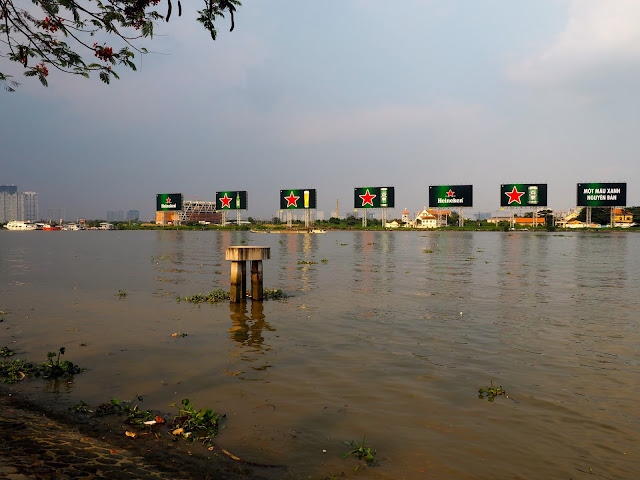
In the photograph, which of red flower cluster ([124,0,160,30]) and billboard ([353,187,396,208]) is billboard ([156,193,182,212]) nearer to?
billboard ([353,187,396,208])

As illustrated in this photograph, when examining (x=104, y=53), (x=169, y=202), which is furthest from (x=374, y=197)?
(x=104, y=53)

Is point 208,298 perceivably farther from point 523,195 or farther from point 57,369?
point 523,195

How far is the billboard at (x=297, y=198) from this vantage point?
393 feet

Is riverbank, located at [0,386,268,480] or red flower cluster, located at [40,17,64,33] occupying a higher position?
red flower cluster, located at [40,17,64,33]

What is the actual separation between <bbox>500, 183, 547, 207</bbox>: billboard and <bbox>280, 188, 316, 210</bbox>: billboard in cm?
4842

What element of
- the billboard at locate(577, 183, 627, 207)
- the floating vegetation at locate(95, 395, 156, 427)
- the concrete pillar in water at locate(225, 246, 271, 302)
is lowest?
the floating vegetation at locate(95, 395, 156, 427)

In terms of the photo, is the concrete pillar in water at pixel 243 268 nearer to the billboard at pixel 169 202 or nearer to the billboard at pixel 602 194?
the billboard at pixel 602 194

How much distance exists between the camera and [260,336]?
1129 cm

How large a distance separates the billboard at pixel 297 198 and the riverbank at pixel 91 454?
11431 cm

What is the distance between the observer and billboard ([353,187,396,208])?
382ft

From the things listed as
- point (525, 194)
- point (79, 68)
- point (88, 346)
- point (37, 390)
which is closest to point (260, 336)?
point (88, 346)

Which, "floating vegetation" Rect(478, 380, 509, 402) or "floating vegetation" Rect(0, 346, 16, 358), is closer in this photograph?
"floating vegetation" Rect(478, 380, 509, 402)

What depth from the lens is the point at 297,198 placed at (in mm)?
121250

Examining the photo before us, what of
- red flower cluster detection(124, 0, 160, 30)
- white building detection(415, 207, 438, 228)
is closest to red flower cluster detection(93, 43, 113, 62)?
red flower cluster detection(124, 0, 160, 30)
